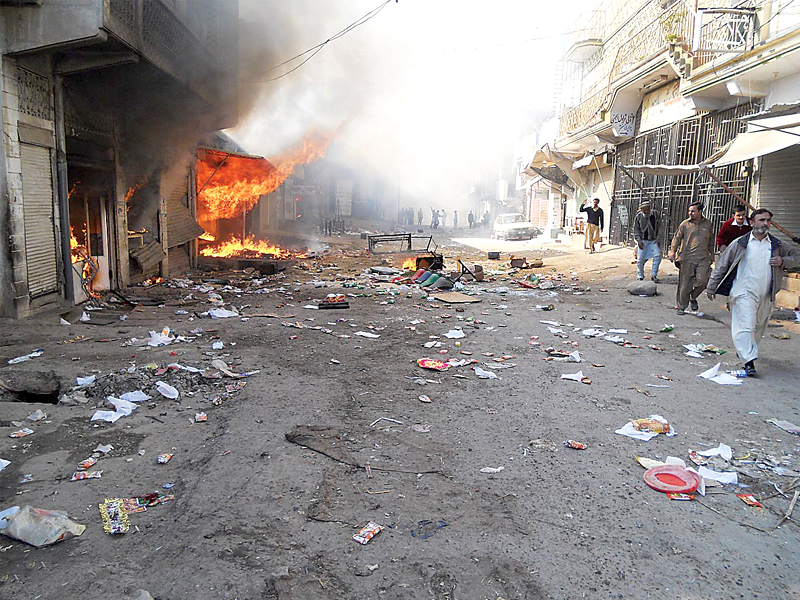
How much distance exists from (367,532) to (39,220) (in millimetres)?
7237

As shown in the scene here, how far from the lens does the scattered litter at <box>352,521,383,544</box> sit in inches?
101

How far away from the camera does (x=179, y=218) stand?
43.8 feet

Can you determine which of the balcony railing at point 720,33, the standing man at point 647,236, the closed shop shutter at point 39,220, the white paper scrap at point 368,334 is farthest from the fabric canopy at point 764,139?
the closed shop shutter at point 39,220

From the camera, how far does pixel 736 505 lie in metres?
2.95

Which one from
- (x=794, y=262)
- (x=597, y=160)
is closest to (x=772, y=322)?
(x=794, y=262)

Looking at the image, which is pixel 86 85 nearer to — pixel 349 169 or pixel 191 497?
pixel 191 497

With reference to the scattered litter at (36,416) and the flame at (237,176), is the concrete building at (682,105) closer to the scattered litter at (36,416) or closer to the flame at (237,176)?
the scattered litter at (36,416)

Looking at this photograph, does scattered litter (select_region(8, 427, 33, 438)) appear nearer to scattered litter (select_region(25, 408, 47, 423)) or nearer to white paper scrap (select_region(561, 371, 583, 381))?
scattered litter (select_region(25, 408, 47, 423))

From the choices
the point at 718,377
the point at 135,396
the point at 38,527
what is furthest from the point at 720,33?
the point at 38,527

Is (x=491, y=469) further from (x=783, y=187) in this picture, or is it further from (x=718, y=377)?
(x=783, y=187)

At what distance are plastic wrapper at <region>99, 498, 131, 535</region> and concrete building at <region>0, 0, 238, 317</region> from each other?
213 inches

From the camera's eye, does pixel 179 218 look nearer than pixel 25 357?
No

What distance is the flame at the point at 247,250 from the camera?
54.6 ft

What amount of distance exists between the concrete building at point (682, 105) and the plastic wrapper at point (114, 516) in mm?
7483
